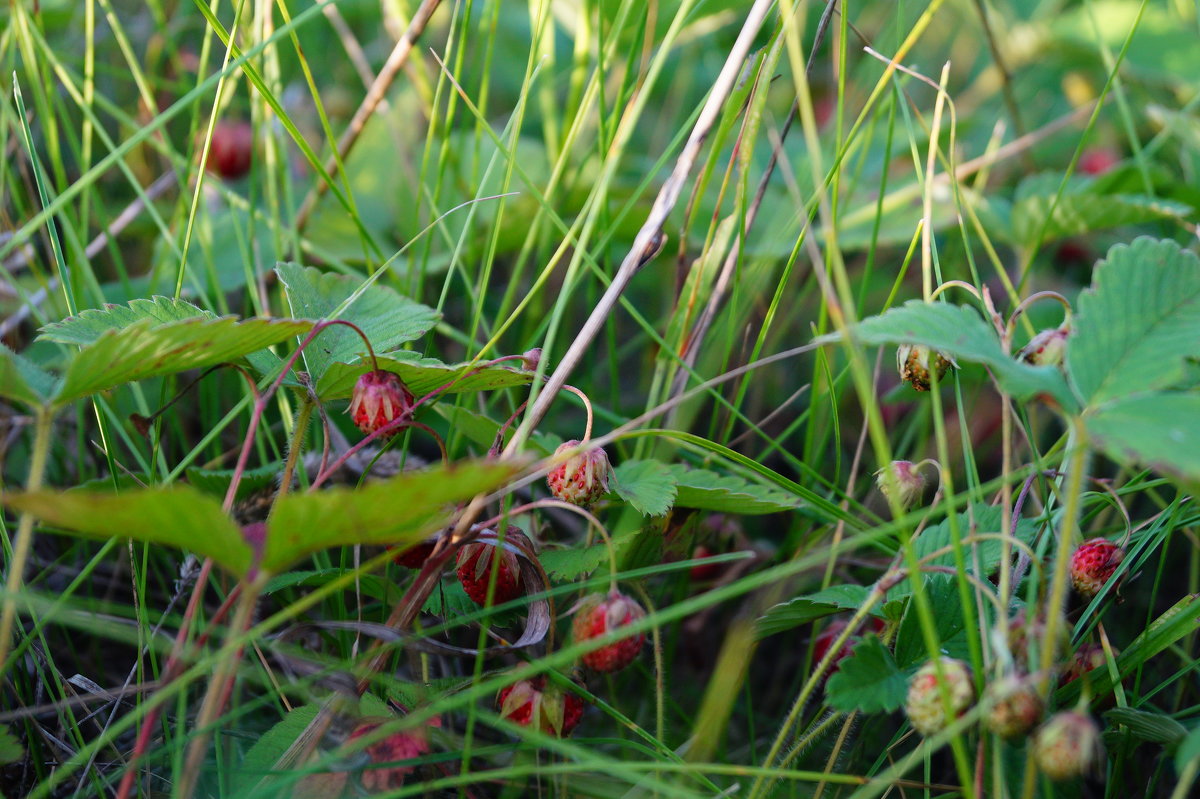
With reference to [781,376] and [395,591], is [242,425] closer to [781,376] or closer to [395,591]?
[395,591]

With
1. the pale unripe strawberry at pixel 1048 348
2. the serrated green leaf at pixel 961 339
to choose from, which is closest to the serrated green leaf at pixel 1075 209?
the pale unripe strawberry at pixel 1048 348

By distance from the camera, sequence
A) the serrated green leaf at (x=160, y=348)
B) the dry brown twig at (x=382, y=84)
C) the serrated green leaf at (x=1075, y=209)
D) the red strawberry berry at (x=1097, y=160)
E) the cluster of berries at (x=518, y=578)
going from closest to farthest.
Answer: the serrated green leaf at (x=160, y=348) → the cluster of berries at (x=518, y=578) → the dry brown twig at (x=382, y=84) → the serrated green leaf at (x=1075, y=209) → the red strawberry berry at (x=1097, y=160)

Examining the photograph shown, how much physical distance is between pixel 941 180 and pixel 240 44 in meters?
1.13

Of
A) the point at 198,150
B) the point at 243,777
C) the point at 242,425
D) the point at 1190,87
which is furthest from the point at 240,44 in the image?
the point at 1190,87

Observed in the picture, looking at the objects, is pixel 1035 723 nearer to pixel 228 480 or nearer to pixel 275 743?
pixel 275 743

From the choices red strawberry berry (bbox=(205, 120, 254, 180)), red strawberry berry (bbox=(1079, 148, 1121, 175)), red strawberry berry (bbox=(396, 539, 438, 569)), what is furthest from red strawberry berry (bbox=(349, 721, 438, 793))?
red strawberry berry (bbox=(1079, 148, 1121, 175))

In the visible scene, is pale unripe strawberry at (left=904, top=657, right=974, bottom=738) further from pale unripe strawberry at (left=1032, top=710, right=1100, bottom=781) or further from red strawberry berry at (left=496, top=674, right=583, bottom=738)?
red strawberry berry at (left=496, top=674, right=583, bottom=738)

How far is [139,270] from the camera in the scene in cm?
154

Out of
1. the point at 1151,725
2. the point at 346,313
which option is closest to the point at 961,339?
the point at 1151,725

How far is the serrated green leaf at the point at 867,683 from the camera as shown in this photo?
0.64 meters

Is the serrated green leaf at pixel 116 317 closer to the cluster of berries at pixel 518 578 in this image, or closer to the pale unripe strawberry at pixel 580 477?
the cluster of berries at pixel 518 578

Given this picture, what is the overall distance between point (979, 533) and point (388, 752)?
1.68 ft

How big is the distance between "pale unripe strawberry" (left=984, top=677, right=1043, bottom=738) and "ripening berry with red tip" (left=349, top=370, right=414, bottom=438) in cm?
48

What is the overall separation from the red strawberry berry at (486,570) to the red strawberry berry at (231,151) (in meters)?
1.26
